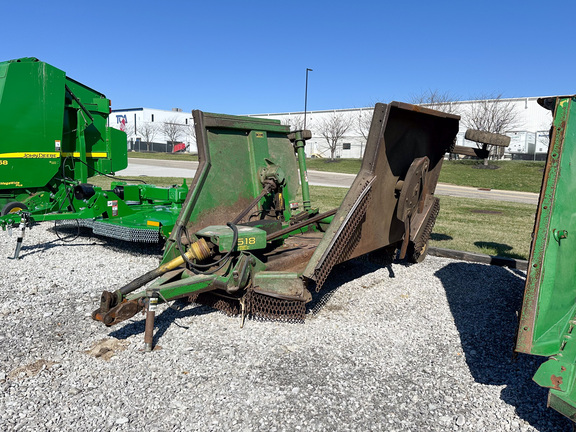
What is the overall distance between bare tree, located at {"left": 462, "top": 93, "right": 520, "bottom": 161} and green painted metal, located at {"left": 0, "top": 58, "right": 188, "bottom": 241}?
104 ft

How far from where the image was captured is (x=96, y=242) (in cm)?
771

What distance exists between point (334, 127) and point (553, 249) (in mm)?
43961

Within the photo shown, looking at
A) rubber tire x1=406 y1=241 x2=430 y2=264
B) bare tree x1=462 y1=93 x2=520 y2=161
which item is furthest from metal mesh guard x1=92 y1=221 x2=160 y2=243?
bare tree x1=462 y1=93 x2=520 y2=161

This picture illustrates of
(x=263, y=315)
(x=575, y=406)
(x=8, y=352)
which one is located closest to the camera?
(x=575, y=406)

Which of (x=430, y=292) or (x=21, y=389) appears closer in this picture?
(x=21, y=389)

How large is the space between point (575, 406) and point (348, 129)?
46505 millimetres

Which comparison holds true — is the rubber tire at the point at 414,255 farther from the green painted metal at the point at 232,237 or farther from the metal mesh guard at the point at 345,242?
the green painted metal at the point at 232,237

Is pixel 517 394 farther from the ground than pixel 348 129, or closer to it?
closer to it

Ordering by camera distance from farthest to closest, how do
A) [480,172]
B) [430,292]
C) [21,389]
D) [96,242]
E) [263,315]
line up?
[480,172]
[96,242]
[430,292]
[263,315]
[21,389]

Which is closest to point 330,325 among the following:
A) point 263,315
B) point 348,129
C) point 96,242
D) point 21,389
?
point 263,315

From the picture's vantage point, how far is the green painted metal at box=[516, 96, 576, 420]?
2943 millimetres

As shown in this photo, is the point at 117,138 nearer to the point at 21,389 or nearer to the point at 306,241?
the point at 306,241

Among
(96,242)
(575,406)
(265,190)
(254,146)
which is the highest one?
(254,146)

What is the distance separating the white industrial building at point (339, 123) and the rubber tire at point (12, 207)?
1377 inches
